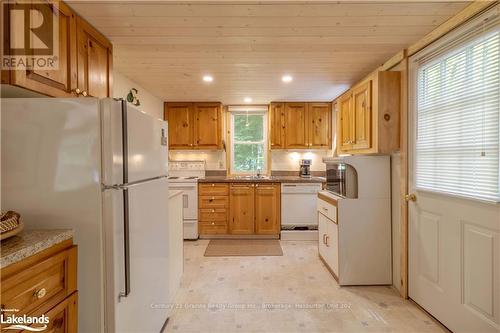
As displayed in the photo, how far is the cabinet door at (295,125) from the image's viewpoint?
445cm

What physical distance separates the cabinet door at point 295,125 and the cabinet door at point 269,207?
2.83ft

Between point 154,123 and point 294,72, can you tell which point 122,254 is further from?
point 294,72

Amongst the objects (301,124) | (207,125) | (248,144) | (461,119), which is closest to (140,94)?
(207,125)

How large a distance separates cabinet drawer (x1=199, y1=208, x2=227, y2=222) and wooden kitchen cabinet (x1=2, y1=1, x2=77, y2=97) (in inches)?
110

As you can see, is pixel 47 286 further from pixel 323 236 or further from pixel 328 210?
pixel 323 236

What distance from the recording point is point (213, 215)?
163 inches

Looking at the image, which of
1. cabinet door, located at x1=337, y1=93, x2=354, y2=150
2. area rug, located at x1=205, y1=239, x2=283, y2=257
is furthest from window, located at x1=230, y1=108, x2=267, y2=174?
cabinet door, located at x1=337, y1=93, x2=354, y2=150

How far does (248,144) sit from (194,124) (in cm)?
104

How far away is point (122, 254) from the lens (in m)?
1.35

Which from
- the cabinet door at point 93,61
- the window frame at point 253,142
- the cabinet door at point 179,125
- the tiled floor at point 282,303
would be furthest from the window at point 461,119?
the cabinet door at point 179,125

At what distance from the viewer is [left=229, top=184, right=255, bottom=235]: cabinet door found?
4.14 metres

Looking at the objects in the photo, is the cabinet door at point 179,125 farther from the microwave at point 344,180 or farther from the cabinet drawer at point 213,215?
the microwave at point 344,180

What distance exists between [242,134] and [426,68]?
3133 millimetres

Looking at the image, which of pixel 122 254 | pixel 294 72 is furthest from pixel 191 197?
pixel 122 254
